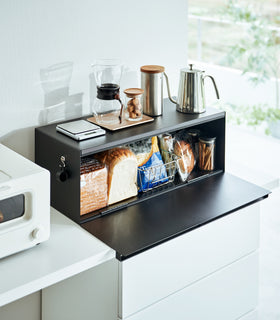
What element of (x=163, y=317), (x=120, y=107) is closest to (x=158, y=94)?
(x=120, y=107)

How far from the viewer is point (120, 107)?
2.09 meters

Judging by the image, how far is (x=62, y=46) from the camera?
6.54 feet

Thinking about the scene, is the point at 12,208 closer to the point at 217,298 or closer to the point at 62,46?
the point at 62,46

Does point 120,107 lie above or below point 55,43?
below

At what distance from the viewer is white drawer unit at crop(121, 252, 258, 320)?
1933mm

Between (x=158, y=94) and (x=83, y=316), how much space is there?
A: 908mm

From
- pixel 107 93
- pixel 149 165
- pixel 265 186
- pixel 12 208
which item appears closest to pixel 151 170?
pixel 149 165

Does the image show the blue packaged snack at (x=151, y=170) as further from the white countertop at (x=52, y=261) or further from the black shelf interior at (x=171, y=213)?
the white countertop at (x=52, y=261)

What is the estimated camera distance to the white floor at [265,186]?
8.03ft

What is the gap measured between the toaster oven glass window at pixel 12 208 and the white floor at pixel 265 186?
3.63 ft

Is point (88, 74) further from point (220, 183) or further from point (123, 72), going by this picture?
point (220, 183)

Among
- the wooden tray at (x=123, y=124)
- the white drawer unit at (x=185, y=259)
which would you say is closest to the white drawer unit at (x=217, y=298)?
the white drawer unit at (x=185, y=259)

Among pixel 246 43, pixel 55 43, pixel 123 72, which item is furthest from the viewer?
pixel 246 43

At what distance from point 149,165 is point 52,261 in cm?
65
